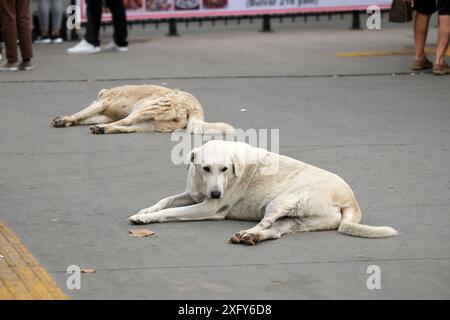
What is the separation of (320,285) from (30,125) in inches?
229

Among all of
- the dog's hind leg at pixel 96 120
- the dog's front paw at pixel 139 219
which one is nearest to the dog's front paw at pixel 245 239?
the dog's front paw at pixel 139 219

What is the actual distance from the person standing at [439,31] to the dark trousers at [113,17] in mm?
4769

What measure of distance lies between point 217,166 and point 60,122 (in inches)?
168

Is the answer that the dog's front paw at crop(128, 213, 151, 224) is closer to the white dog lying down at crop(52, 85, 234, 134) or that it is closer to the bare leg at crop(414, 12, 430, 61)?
the white dog lying down at crop(52, 85, 234, 134)

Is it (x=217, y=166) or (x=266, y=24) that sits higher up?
(x=217, y=166)

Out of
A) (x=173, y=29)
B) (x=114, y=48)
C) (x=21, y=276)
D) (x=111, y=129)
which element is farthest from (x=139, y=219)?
(x=173, y=29)

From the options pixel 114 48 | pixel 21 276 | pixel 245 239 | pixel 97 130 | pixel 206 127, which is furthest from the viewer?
pixel 114 48

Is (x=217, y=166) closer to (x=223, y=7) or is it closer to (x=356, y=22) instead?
(x=223, y=7)

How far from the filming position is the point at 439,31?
14.1m
